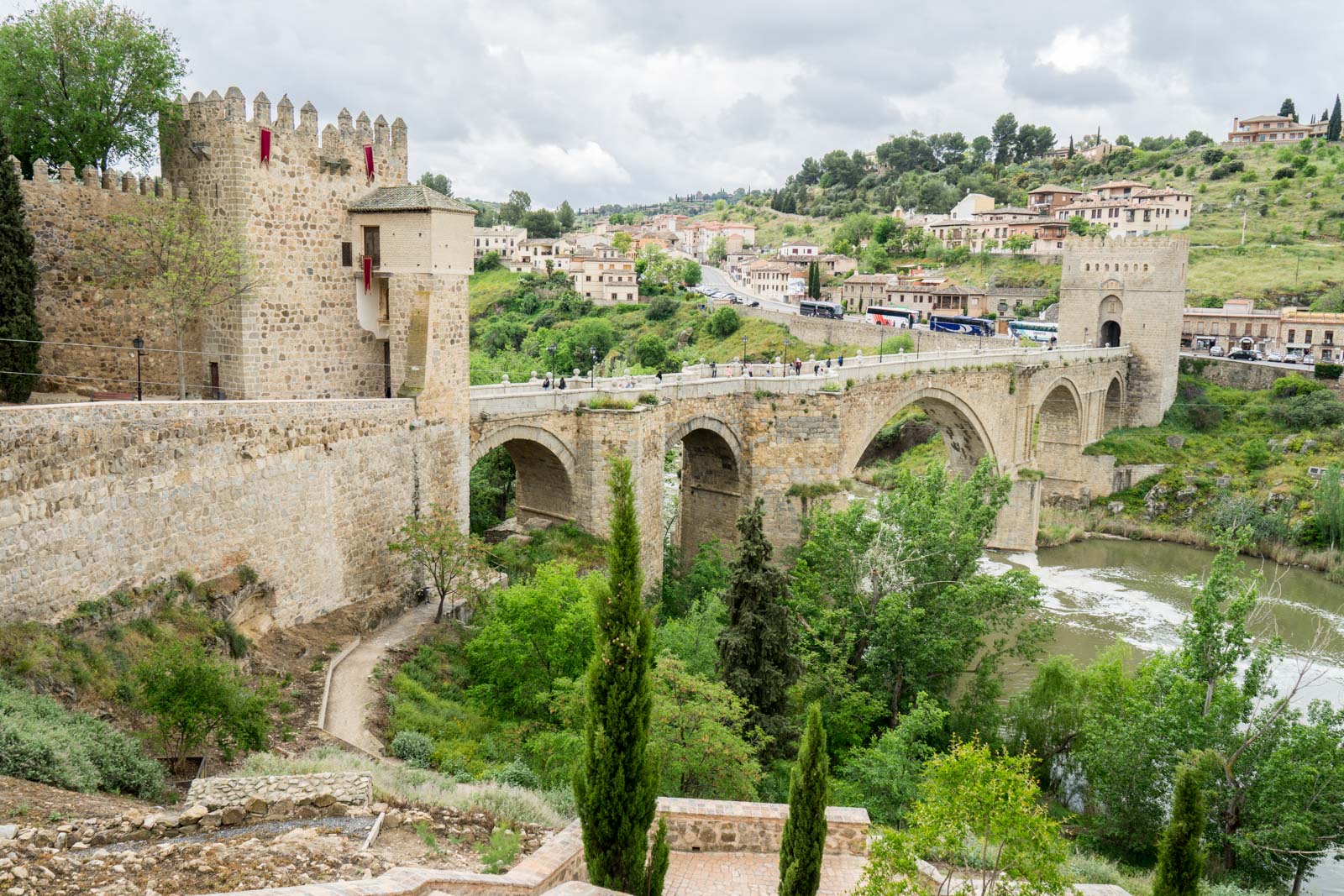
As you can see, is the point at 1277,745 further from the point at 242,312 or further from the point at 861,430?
the point at 242,312

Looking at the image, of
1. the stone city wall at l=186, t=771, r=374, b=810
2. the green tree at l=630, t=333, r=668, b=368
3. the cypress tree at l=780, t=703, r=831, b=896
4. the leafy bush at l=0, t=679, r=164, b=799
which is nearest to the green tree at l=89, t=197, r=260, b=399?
the leafy bush at l=0, t=679, r=164, b=799

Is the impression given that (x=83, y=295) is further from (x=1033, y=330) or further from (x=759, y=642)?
(x=1033, y=330)

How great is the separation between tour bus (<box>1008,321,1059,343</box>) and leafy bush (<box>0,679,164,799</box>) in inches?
1944

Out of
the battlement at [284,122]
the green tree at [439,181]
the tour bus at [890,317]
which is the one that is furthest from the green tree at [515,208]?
the battlement at [284,122]

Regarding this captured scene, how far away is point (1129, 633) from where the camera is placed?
29.8 meters

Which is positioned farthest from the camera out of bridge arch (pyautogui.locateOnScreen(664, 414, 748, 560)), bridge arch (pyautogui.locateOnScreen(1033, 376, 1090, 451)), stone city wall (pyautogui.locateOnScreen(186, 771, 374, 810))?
bridge arch (pyautogui.locateOnScreen(1033, 376, 1090, 451))

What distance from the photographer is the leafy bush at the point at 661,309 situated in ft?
261

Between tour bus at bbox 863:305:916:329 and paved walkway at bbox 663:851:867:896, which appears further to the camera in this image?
tour bus at bbox 863:305:916:329

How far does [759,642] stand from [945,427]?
23.4 meters

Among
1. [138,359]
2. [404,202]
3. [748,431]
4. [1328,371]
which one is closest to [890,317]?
[1328,371]

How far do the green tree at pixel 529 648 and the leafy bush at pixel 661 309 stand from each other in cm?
6401

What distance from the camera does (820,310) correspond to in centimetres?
7081

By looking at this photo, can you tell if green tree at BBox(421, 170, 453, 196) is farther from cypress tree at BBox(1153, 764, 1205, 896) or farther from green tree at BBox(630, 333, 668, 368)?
cypress tree at BBox(1153, 764, 1205, 896)

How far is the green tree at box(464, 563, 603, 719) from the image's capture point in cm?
1589
